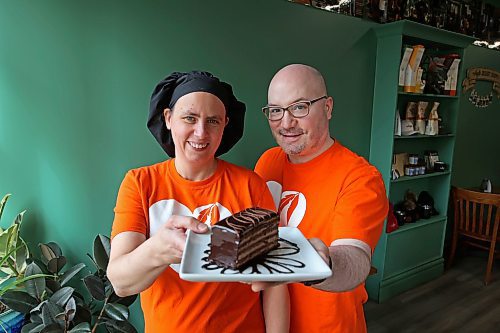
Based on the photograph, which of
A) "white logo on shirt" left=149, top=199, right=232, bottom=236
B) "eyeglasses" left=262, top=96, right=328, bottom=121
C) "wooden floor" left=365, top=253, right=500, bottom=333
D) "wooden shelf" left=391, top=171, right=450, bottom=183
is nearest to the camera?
"white logo on shirt" left=149, top=199, right=232, bottom=236

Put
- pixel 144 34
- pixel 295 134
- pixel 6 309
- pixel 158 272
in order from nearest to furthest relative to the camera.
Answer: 1. pixel 158 272
2. pixel 295 134
3. pixel 6 309
4. pixel 144 34

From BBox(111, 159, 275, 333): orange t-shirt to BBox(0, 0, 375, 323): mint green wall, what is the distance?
37.8 inches

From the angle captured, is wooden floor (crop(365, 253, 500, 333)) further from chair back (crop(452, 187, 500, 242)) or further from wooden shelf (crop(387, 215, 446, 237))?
wooden shelf (crop(387, 215, 446, 237))

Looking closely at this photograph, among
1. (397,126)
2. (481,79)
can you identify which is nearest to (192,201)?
(397,126)

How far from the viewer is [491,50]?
4.47 metres

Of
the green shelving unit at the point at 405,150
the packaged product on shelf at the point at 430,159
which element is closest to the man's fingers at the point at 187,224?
the green shelving unit at the point at 405,150

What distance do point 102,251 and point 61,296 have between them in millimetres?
267

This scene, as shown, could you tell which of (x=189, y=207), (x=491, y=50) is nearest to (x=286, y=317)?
(x=189, y=207)

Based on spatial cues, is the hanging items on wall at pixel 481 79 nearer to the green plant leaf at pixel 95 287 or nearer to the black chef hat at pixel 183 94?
the black chef hat at pixel 183 94

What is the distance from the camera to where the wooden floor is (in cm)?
303

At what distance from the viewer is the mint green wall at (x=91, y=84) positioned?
1.79 metres

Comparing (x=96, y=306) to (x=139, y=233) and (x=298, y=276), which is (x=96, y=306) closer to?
(x=139, y=233)

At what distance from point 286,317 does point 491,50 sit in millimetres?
4687

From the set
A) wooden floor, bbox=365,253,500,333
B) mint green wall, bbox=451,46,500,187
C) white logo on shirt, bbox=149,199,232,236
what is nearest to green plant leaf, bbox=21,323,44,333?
white logo on shirt, bbox=149,199,232,236
